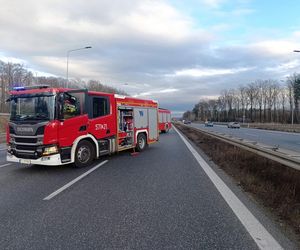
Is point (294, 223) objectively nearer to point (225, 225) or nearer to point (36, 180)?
point (225, 225)

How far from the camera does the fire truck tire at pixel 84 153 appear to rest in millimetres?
10383

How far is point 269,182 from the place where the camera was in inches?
301

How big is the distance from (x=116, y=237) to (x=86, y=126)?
6.78 m

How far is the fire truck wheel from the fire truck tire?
4683 millimetres

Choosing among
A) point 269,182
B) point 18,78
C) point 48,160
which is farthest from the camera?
point 18,78

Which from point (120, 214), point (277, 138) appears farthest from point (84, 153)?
point (277, 138)

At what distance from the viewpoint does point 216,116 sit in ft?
554

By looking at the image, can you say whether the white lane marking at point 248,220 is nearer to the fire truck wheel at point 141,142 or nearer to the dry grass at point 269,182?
the dry grass at point 269,182

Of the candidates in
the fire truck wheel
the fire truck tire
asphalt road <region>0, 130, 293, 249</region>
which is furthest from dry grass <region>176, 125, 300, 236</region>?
the fire truck wheel

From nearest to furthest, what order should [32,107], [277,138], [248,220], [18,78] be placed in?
[248,220] → [32,107] → [277,138] → [18,78]

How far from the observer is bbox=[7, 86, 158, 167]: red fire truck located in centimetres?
927

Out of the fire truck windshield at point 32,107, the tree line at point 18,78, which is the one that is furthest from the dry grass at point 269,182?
the tree line at point 18,78

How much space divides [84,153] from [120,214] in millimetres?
5654

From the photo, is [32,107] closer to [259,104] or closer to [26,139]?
[26,139]
